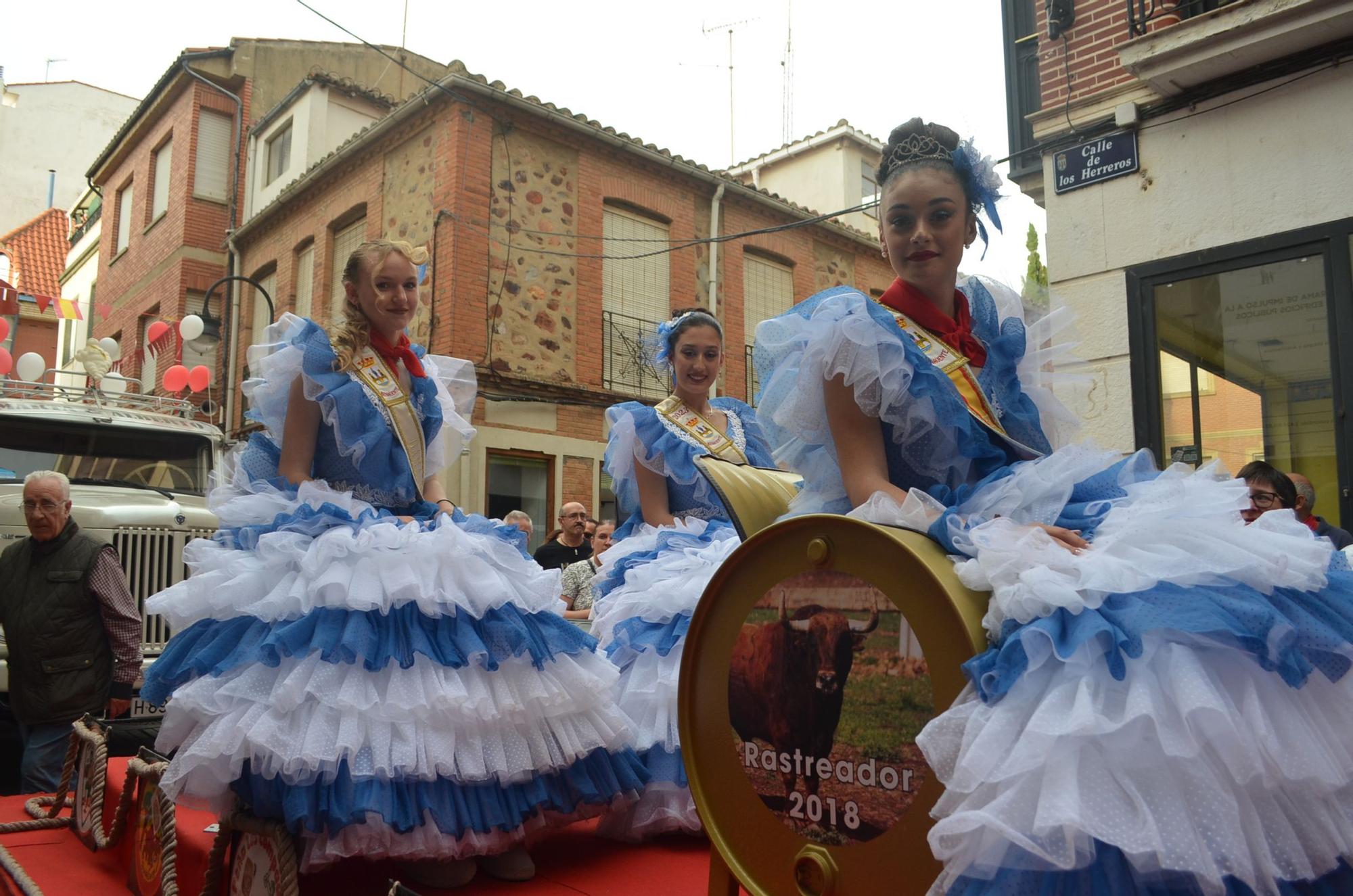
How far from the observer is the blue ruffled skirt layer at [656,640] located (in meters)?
2.94

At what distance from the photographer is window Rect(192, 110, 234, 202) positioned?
689 inches

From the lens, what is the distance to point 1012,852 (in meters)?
1.36

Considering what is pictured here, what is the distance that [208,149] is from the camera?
17.6 metres

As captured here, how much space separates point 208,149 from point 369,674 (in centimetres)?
1781

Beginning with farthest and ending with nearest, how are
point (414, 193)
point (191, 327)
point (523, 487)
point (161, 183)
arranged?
1. point (161, 183)
2. point (414, 193)
3. point (523, 487)
4. point (191, 327)

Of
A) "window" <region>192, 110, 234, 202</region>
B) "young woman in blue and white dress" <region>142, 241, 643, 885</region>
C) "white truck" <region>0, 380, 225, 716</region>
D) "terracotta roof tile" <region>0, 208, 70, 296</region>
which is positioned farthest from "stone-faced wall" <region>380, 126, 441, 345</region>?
"terracotta roof tile" <region>0, 208, 70, 296</region>

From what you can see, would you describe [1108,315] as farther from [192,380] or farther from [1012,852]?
[192,380]

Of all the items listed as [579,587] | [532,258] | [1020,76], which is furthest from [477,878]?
[532,258]

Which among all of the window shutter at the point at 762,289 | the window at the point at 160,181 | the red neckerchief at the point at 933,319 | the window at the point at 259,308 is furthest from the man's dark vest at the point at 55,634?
the window at the point at 160,181

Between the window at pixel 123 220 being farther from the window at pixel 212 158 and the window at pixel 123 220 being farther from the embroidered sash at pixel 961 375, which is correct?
the embroidered sash at pixel 961 375

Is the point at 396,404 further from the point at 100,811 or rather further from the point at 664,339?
the point at 100,811

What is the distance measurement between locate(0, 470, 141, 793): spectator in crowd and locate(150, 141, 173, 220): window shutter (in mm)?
14932

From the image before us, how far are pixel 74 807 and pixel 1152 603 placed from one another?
152 inches

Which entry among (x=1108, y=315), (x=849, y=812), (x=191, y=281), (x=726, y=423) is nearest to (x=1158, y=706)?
(x=849, y=812)
